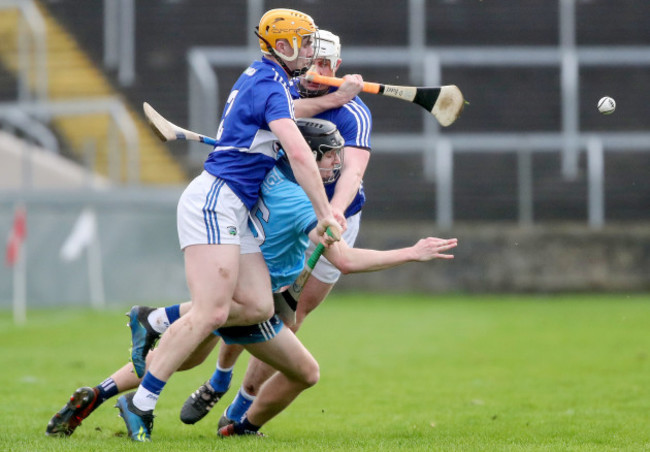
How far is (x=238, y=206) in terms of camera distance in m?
5.64

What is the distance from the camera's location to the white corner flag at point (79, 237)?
55.1 ft

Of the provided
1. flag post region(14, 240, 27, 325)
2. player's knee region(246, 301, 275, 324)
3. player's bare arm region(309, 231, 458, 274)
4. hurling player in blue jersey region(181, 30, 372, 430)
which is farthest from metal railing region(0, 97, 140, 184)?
player's bare arm region(309, 231, 458, 274)

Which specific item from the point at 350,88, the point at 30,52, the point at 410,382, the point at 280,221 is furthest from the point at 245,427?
the point at 30,52

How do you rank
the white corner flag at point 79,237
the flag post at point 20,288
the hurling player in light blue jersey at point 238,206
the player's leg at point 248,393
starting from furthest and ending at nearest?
the white corner flag at point 79,237 → the flag post at point 20,288 → the player's leg at point 248,393 → the hurling player in light blue jersey at point 238,206

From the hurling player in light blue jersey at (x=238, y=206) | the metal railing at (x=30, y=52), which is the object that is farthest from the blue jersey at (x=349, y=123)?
the metal railing at (x=30, y=52)

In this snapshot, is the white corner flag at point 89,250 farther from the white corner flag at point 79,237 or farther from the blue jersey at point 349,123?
the blue jersey at point 349,123

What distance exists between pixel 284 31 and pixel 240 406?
208cm

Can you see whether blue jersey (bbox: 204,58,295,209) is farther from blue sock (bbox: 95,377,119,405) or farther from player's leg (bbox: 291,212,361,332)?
blue sock (bbox: 95,377,119,405)

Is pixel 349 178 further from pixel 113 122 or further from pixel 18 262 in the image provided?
pixel 113 122

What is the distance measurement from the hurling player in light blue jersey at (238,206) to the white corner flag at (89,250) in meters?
11.5

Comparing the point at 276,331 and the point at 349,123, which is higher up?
the point at 349,123

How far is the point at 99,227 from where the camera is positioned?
17.4 meters

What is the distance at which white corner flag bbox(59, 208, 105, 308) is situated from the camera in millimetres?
16812

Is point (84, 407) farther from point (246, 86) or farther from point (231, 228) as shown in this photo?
point (246, 86)
